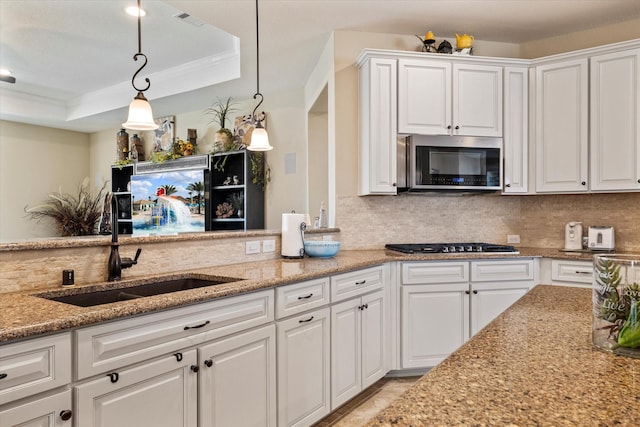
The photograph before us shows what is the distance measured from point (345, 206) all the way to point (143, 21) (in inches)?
97.2

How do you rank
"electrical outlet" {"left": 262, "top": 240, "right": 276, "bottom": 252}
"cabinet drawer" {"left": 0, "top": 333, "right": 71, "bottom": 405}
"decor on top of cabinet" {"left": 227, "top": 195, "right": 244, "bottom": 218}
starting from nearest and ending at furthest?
"cabinet drawer" {"left": 0, "top": 333, "right": 71, "bottom": 405} → "electrical outlet" {"left": 262, "top": 240, "right": 276, "bottom": 252} → "decor on top of cabinet" {"left": 227, "top": 195, "right": 244, "bottom": 218}

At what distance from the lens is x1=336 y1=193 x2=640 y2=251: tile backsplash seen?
11.3ft

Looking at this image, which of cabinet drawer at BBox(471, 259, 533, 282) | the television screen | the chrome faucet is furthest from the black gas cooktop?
the television screen

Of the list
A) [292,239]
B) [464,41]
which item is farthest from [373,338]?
[464,41]

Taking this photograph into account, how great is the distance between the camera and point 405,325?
3043 mm

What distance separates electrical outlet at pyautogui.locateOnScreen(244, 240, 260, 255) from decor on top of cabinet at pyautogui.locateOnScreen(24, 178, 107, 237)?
4764mm

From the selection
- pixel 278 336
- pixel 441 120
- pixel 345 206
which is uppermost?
pixel 441 120

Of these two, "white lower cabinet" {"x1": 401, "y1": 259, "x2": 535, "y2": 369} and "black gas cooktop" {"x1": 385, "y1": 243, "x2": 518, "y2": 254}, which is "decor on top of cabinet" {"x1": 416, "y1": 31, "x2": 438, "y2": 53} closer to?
"black gas cooktop" {"x1": 385, "y1": 243, "x2": 518, "y2": 254}

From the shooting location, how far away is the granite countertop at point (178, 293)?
1242mm

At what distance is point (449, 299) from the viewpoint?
10.1 ft

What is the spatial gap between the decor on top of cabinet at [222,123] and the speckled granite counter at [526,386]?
4.41 m

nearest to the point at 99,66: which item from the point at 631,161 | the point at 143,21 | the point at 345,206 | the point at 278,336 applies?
the point at 143,21

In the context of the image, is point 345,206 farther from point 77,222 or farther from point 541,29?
point 77,222

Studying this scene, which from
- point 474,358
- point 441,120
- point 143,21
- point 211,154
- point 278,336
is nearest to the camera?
point 474,358
